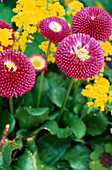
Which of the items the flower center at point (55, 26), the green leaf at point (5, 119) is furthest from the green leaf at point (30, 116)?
the flower center at point (55, 26)

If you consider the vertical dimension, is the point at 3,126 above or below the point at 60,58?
below

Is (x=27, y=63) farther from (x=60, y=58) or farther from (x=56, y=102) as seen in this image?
(x=56, y=102)

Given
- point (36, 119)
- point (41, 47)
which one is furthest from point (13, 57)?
point (36, 119)

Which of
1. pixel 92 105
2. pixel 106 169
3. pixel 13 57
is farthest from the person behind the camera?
pixel 106 169

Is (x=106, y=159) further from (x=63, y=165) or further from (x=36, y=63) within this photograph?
(x=36, y=63)

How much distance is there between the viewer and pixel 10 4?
0.62m

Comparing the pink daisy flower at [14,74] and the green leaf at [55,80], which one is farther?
the green leaf at [55,80]

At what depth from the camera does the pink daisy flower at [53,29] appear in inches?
19.4

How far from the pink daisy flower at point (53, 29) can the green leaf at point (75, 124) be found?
0.30 m

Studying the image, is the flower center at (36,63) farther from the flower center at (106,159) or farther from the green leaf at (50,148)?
the flower center at (106,159)

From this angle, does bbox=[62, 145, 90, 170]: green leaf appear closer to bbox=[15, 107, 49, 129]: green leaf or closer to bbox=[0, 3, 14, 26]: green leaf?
bbox=[15, 107, 49, 129]: green leaf

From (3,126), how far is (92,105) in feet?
0.90

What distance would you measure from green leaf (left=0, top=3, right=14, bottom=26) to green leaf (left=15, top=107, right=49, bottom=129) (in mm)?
272

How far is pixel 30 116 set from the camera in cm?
63
